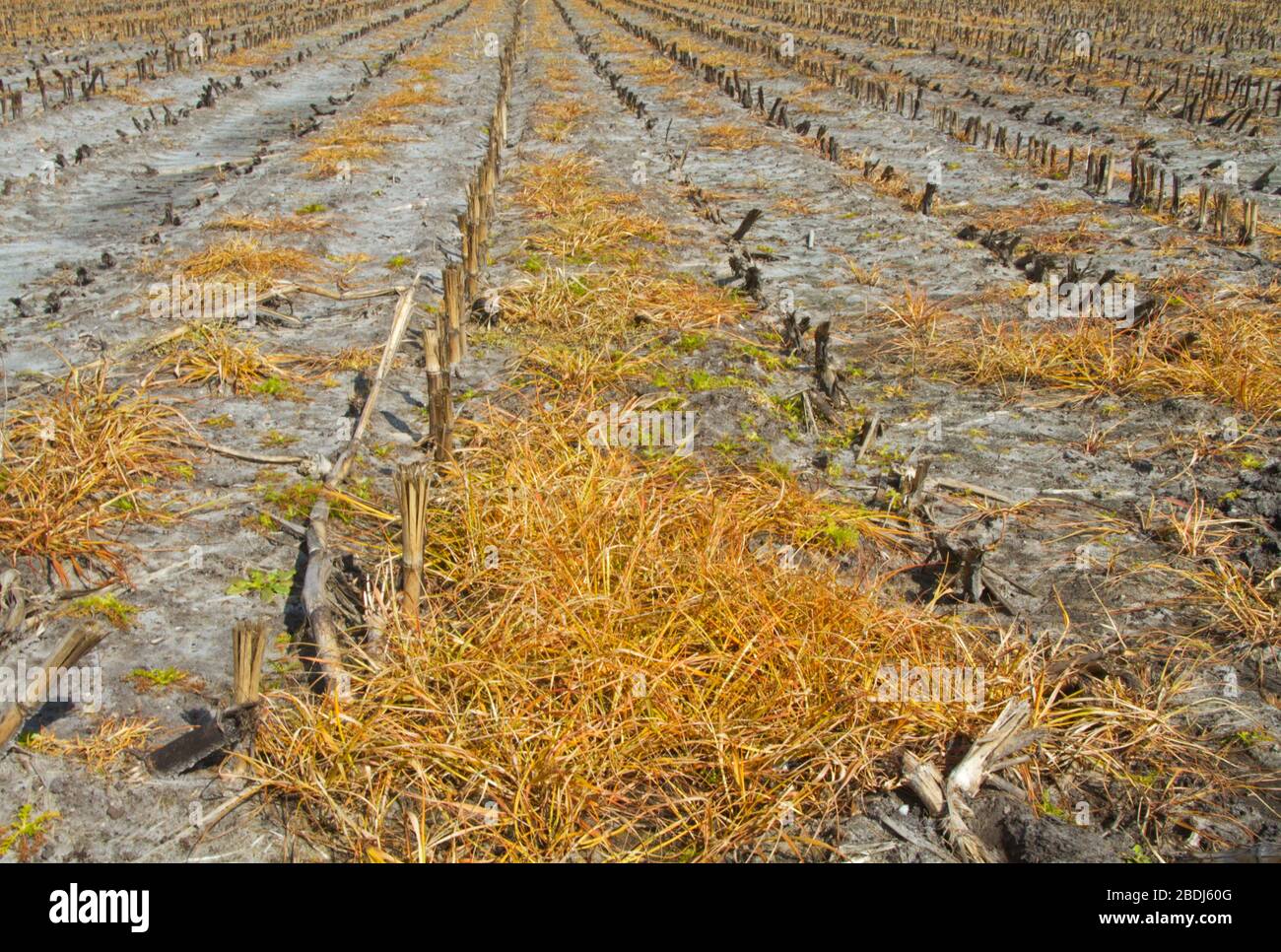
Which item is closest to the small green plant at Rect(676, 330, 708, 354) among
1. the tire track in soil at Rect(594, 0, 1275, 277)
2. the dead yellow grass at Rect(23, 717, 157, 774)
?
the tire track in soil at Rect(594, 0, 1275, 277)

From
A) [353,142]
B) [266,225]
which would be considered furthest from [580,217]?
[353,142]

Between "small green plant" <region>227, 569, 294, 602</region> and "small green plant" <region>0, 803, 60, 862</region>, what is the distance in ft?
4.25

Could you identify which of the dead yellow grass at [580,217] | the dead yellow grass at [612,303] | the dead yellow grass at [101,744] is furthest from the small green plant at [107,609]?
the dead yellow grass at [580,217]

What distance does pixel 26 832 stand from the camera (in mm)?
3055

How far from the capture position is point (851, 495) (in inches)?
206

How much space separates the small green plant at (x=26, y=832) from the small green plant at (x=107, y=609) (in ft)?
3.45

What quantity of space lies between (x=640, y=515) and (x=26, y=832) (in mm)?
2592

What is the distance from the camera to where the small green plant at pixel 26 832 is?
2.99m

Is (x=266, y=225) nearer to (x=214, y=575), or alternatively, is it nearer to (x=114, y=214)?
(x=114, y=214)

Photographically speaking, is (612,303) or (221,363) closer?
(221,363)

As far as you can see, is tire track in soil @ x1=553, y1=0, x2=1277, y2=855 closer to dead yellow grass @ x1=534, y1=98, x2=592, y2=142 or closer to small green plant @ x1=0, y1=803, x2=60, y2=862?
small green plant @ x1=0, y1=803, x2=60, y2=862

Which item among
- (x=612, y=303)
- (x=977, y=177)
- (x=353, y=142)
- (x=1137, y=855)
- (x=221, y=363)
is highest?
(x=977, y=177)
